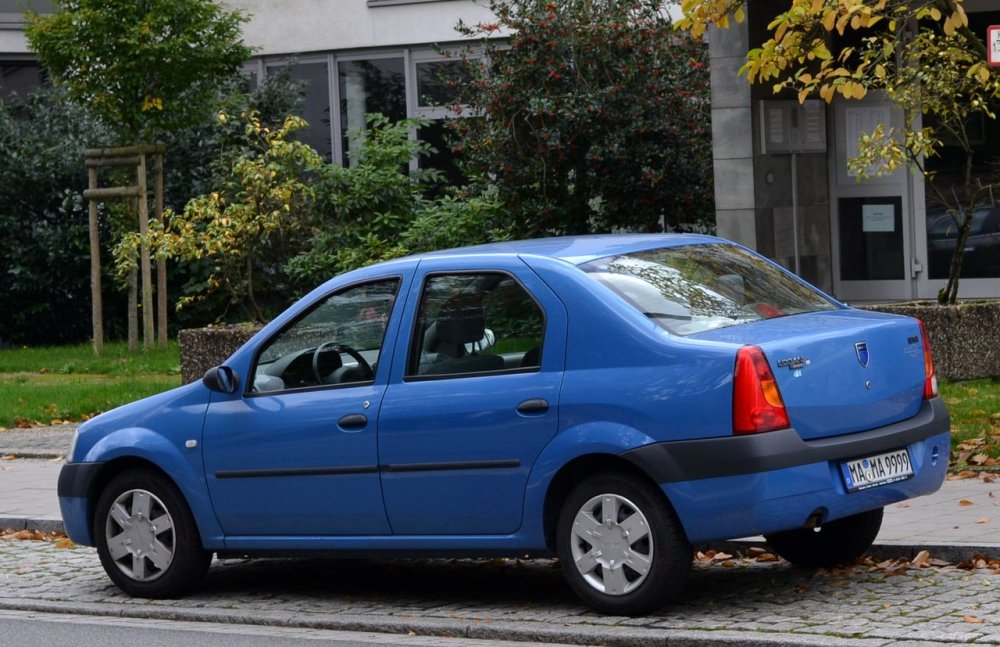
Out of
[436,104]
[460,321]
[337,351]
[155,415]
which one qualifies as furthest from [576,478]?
[436,104]

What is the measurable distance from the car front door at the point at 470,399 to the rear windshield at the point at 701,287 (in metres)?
0.38

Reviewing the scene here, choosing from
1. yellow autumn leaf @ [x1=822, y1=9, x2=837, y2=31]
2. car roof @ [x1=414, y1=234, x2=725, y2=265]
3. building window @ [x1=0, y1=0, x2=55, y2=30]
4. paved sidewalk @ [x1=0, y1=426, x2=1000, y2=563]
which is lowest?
paved sidewalk @ [x1=0, y1=426, x2=1000, y2=563]

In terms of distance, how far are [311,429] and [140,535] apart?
130 centimetres

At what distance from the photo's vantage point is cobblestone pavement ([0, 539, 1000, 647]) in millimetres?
6938

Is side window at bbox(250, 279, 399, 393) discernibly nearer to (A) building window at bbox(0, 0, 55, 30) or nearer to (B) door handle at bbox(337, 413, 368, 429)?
(B) door handle at bbox(337, 413, 368, 429)

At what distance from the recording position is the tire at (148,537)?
866cm

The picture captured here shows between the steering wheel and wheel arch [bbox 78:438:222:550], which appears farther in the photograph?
wheel arch [bbox 78:438:222:550]

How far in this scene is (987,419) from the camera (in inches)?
482

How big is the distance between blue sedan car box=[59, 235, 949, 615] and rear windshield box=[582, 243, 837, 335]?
0.05 ft

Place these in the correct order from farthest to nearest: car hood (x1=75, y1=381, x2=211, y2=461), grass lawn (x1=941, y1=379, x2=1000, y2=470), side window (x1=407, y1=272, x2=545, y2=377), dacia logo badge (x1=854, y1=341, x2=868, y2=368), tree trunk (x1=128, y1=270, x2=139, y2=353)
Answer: tree trunk (x1=128, y1=270, x2=139, y2=353), grass lawn (x1=941, y1=379, x2=1000, y2=470), car hood (x1=75, y1=381, x2=211, y2=461), side window (x1=407, y1=272, x2=545, y2=377), dacia logo badge (x1=854, y1=341, x2=868, y2=368)

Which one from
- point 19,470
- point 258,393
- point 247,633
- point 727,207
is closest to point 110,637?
point 247,633

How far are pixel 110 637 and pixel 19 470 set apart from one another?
6.32 meters

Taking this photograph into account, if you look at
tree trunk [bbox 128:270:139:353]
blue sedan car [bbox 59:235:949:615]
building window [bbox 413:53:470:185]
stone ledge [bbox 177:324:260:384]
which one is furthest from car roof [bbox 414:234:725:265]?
building window [bbox 413:53:470:185]

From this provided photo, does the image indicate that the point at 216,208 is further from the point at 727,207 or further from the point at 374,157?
the point at 727,207
